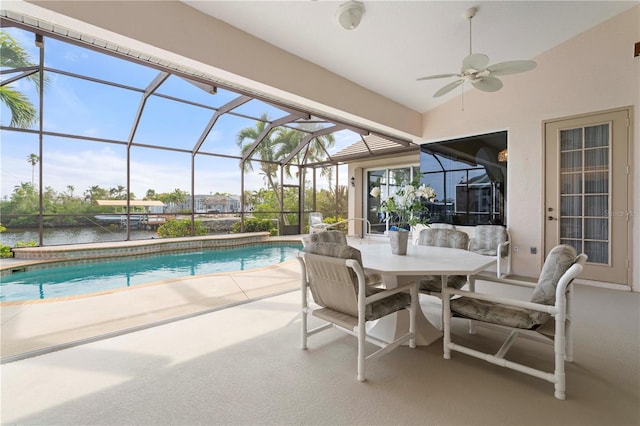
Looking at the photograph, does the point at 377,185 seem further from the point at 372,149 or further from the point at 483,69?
the point at 483,69

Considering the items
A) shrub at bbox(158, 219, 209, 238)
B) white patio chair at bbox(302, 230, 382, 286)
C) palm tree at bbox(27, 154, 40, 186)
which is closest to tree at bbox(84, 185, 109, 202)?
palm tree at bbox(27, 154, 40, 186)

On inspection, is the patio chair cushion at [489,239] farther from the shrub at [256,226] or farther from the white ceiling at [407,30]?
the shrub at [256,226]

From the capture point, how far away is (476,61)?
279 cm

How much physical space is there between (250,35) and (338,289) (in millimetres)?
3015

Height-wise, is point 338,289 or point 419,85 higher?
point 419,85

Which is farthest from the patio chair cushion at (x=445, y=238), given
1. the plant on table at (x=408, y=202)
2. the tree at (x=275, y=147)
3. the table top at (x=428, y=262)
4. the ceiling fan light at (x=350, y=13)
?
the tree at (x=275, y=147)

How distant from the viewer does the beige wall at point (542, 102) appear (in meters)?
3.86

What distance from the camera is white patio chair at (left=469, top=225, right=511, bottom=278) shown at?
4.60 meters

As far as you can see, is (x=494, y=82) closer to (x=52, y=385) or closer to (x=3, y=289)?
(x=52, y=385)

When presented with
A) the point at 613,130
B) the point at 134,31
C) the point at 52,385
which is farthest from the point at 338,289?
the point at 613,130

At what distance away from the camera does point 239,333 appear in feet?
8.36

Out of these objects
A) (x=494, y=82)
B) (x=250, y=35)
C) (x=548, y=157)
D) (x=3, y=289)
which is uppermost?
(x=250, y=35)

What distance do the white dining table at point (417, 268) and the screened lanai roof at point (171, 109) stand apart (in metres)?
3.11

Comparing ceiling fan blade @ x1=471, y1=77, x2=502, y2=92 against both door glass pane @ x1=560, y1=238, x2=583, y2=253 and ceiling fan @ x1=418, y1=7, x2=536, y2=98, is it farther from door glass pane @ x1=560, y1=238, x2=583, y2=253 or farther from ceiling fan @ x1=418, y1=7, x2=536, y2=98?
door glass pane @ x1=560, y1=238, x2=583, y2=253
